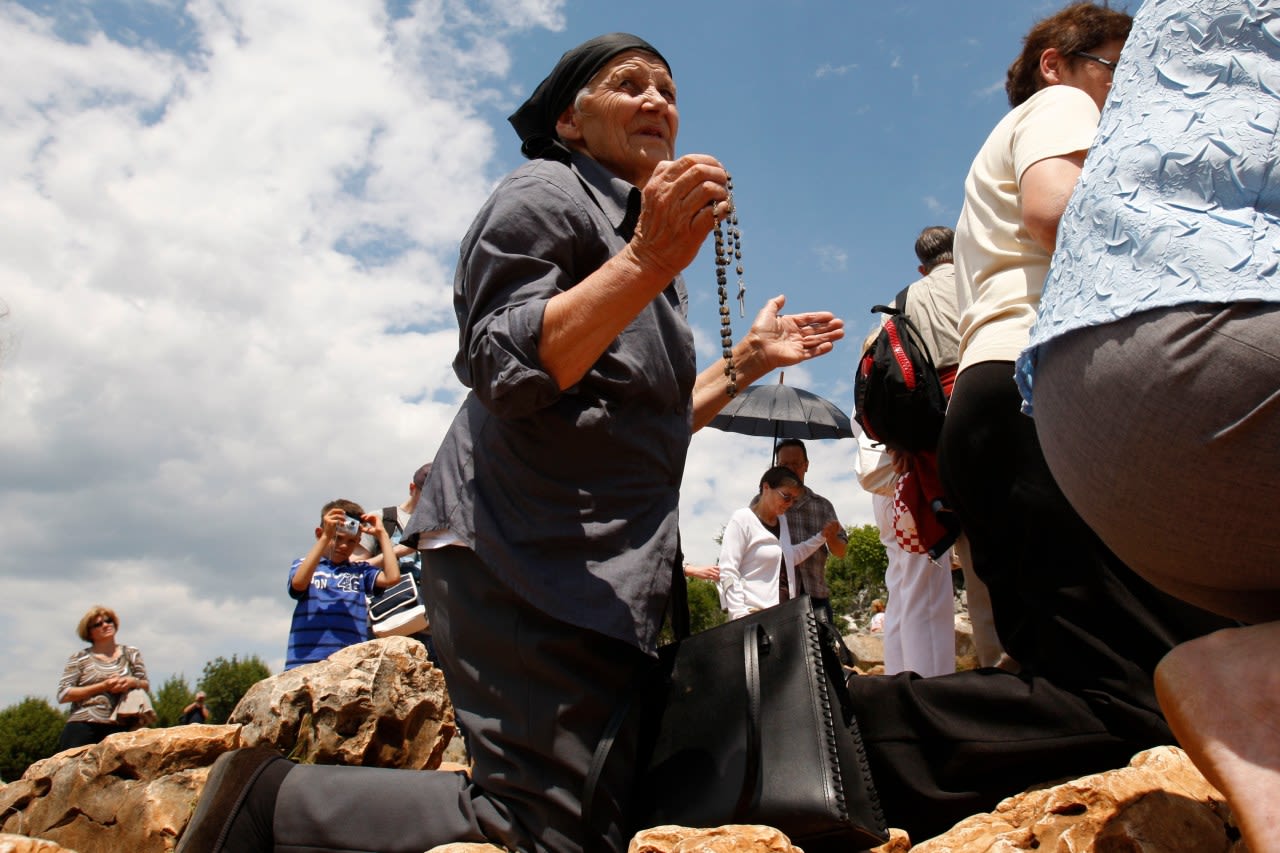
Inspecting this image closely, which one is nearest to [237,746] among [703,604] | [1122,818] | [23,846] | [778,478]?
[23,846]

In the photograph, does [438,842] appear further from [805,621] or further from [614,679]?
[805,621]

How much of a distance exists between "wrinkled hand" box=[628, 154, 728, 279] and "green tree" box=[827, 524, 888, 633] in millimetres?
24975

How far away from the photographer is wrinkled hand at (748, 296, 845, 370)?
3.06 metres

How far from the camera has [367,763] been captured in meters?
4.09

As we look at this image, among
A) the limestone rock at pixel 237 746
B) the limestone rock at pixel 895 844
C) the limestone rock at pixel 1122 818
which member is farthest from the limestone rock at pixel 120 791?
the limestone rock at pixel 1122 818

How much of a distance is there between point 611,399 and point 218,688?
1657cm

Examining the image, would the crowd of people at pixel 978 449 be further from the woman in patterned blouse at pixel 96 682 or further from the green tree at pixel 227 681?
the green tree at pixel 227 681

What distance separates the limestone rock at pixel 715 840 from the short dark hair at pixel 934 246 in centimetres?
330

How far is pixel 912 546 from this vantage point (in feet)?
11.8

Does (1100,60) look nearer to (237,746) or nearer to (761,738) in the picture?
(761,738)

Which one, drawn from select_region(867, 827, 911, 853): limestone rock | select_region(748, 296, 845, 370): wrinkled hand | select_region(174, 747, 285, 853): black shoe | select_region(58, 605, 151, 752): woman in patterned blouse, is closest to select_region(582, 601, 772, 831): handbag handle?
select_region(867, 827, 911, 853): limestone rock

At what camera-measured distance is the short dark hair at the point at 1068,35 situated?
9.74ft

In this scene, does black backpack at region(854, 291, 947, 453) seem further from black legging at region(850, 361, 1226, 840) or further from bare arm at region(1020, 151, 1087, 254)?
bare arm at region(1020, 151, 1087, 254)

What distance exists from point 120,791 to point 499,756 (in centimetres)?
226
